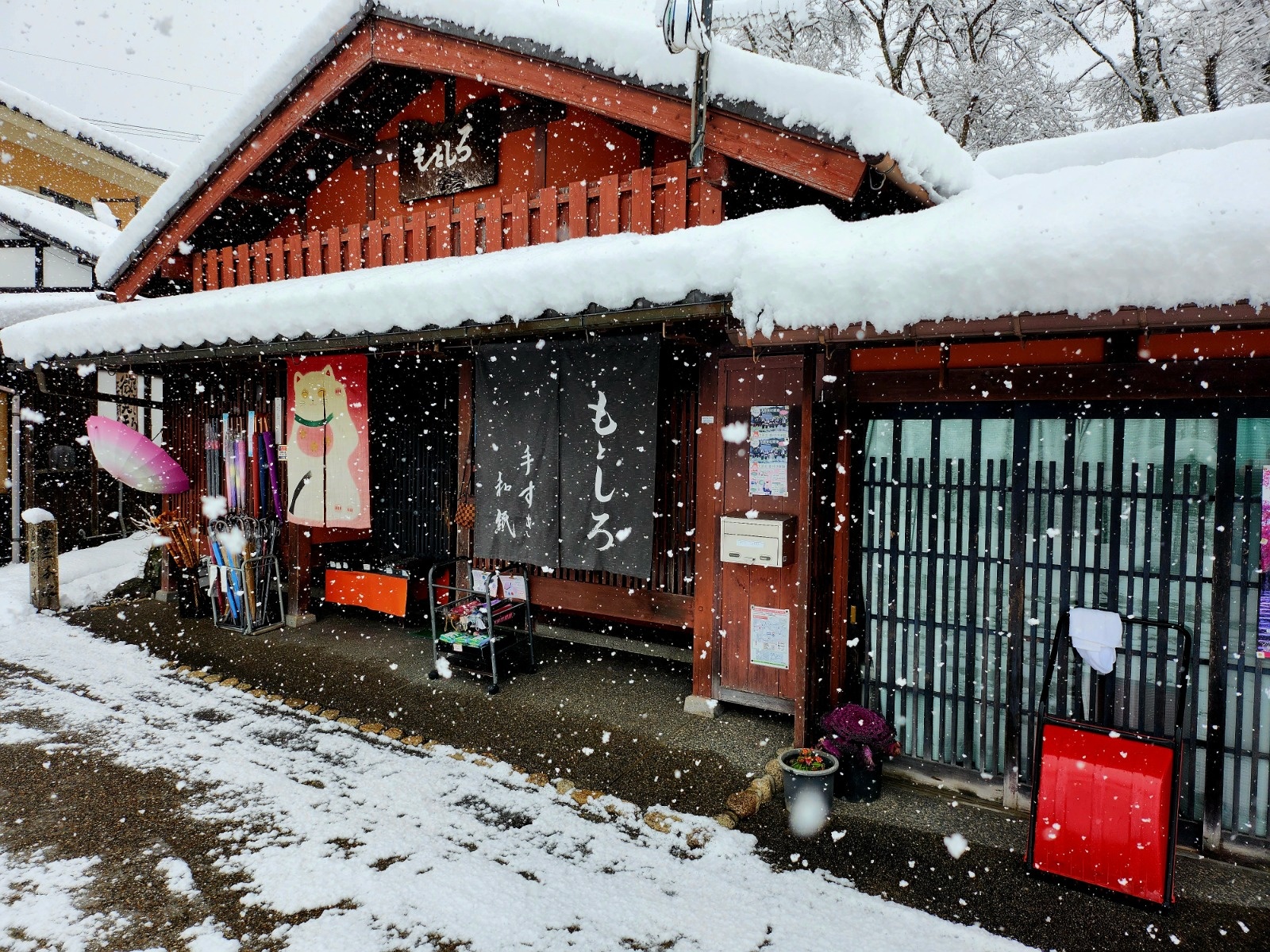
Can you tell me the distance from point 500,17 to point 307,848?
6838 mm

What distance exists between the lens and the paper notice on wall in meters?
5.61

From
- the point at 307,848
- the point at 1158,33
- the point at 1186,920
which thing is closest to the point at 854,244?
the point at 1186,920

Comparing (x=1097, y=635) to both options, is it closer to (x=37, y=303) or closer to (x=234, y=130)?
(x=234, y=130)

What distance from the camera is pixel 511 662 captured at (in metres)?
7.31

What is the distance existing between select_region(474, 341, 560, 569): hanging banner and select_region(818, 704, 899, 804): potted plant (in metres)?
2.83

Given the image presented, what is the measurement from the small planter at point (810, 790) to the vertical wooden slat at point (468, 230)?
17.7 feet

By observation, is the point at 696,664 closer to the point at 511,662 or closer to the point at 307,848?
the point at 511,662

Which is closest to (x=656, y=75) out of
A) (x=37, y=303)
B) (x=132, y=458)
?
(x=132, y=458)

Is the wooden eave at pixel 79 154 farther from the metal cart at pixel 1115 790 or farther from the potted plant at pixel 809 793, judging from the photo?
the metal cart at pixel 1115 790

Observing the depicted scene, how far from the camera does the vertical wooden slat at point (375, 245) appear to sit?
7.23 metres

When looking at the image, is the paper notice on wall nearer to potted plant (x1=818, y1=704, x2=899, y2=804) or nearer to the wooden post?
potted plant (x1=818, y1=704, x2=899, y2=804)

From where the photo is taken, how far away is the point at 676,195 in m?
5.60

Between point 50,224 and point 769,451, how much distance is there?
14.8 meters

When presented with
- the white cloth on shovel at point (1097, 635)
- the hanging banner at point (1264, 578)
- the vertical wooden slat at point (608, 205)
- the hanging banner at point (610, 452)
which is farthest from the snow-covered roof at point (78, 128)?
the hanging banner at point (1264, 578)
